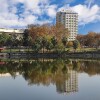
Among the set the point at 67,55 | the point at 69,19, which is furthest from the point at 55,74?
the point at 69,19

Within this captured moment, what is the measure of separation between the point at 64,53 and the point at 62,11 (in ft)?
342

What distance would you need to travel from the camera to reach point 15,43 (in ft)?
270

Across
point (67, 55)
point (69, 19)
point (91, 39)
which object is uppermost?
point (69, 19)

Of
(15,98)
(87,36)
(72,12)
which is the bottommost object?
(15,98)

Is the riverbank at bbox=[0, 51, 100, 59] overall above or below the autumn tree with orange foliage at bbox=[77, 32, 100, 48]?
below

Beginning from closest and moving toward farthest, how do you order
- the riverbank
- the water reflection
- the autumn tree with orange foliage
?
the water reflection < the riverbank < the autumn tree with orange foliage

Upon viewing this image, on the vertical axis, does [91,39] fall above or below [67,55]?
above

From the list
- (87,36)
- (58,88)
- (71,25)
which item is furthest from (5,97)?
(71,25)

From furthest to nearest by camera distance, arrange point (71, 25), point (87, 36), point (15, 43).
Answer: point (71, 25) → point (87, 36) → point (15, 43)

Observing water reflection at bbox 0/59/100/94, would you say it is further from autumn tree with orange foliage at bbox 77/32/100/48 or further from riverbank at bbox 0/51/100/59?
autumn tree with orange foliage at bbox 77/32/100/48

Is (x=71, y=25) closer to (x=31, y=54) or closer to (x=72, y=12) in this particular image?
(x=72, y=12)

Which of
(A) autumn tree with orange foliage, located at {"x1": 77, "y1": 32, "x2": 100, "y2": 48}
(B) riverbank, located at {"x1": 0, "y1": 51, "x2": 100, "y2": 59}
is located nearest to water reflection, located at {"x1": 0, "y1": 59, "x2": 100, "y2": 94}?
(B) riverbank, located at {"x1": 0, "y1": 51, "x2": 100, "y2": 59}

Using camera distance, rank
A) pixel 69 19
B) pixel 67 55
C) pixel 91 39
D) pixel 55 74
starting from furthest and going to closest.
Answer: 1. pixel 69 19
2. pixel 91 39
3. pixel 67 55
4. pixel 55 74

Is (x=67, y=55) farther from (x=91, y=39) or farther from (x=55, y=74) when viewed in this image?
(x=55, y=74)
